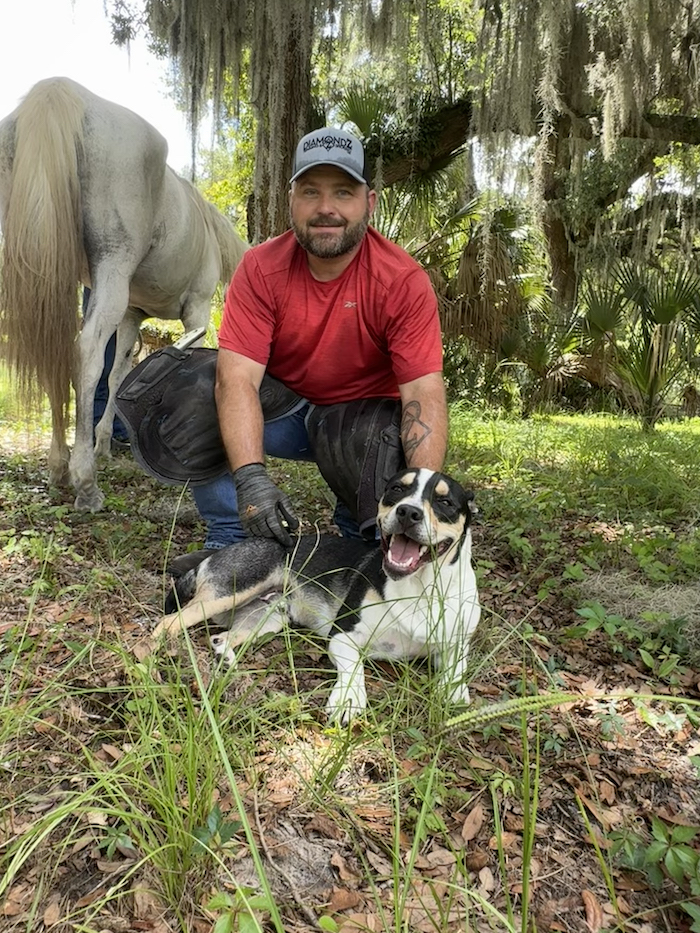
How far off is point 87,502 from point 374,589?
217 cm

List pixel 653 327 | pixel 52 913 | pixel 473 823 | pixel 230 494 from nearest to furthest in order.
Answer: pixel 52 913, pixel 473 823, pixel 230 494, pixel 653 327

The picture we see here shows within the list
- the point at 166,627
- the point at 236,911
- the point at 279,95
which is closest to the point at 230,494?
the point at 166,627

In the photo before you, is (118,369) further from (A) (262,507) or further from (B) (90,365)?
(A) (262,507)

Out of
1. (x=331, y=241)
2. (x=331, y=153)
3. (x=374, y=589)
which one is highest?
(x=331, y=153)

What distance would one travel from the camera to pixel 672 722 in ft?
6.89

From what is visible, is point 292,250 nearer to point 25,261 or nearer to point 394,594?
point 25,261

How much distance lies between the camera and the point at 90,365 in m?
3.84

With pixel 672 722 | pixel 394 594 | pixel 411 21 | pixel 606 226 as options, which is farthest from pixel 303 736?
pixel 606 226

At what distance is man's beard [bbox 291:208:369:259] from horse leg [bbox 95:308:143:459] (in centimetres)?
239

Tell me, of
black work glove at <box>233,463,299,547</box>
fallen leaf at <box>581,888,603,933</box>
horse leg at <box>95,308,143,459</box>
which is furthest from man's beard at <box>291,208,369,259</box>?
fallen leaf at <box>581,888,603,933</box>

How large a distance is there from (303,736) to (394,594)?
0.61 metres

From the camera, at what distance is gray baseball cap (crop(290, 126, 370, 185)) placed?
9.52ft

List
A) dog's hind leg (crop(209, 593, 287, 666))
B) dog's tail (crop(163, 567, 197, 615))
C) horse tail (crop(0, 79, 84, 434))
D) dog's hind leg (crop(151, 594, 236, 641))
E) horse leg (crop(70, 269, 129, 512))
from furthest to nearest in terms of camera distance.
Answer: horse leg (crop(70, 269, 129, 512)) → horse tail (crop(0, 79, 84, 434)) → dog's tail (crop(163, 567, 197, 615)) → dog's hind leg (crop(209, 593, 287, 666)) → dog's hind leg (crop(151, 594, 236, 641))

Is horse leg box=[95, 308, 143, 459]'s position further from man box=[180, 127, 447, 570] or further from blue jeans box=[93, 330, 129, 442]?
man box=[180, 127, 447, 570]
